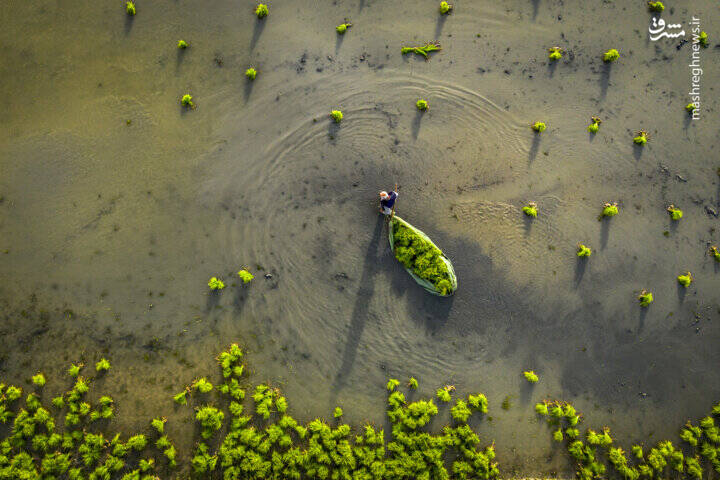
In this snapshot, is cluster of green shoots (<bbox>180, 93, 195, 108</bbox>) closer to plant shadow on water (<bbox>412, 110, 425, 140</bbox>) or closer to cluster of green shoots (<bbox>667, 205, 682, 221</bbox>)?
plant shadow on water (<bbox>412, 110, 425, 140</bbox>)

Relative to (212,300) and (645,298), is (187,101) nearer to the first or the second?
(212,300)

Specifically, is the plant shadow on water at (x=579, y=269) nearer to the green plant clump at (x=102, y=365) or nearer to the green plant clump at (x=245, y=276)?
the green plant clump at (x=245, y=276)

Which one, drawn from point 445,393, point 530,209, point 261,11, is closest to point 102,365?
point 445,393

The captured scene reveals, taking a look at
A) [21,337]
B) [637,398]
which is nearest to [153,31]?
[21,337]

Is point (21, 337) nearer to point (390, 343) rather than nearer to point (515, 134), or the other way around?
point (390, 343)

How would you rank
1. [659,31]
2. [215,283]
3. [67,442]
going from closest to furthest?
[67,442] → [215,283] → [659,31]

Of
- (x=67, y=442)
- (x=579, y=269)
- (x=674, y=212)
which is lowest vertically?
(x=67, y=442)

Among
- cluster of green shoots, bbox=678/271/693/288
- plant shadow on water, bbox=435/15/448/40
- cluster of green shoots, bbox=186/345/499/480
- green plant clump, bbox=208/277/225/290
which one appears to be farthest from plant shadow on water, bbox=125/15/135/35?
cluster of green shoots, bbox=678/271/693/288
